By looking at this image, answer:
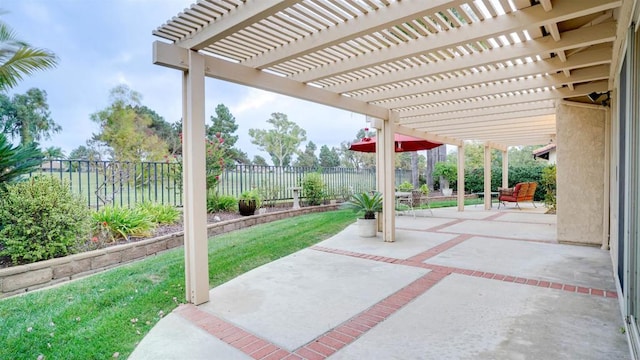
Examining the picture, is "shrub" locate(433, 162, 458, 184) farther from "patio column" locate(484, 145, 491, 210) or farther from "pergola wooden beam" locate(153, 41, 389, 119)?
"pergola wooden beam" locate(153, 41, 389, 119)

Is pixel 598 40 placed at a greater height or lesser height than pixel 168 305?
greater

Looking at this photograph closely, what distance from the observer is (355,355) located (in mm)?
2537

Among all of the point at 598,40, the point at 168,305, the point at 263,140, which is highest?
the point at 263,140

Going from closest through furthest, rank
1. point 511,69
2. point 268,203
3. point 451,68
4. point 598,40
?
point 598,40 < point 451,68 < point 511,69 < point 268,203

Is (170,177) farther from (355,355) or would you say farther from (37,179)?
(355,355)

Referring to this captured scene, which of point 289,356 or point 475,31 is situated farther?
point 475,31

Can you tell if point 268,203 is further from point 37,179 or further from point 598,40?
A: point 598,40

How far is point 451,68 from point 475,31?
0.95 m

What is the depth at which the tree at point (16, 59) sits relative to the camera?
6133 millimetres

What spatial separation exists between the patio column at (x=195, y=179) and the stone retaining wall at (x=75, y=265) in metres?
2.31

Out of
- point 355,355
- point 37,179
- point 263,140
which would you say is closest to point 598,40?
point 355,355

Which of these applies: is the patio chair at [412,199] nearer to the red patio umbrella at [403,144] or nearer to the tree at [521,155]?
the red patio umbrella at [403,144]

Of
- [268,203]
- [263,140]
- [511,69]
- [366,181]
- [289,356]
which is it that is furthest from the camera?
[263,140]

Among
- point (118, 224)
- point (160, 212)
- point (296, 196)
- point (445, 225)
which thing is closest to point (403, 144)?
point (445, 225)
